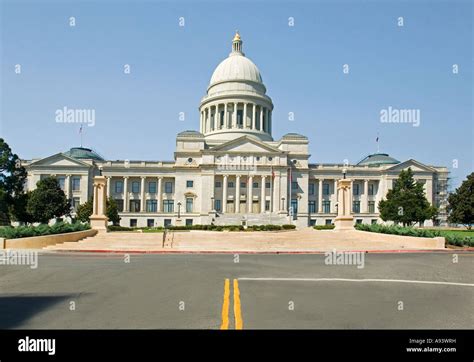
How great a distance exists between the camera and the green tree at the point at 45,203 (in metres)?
59.4

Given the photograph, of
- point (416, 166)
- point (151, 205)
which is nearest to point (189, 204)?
point (151, 205)

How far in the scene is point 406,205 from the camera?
56.4 m

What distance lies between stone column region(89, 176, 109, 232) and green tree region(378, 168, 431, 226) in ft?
138

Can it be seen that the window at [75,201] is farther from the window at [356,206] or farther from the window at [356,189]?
the window at [356,189]

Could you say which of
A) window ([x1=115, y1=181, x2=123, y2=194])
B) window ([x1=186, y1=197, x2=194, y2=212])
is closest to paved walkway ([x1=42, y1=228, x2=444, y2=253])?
window ([x1=186, y1=197, x2=194, y2=212])

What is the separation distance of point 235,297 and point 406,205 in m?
54.4

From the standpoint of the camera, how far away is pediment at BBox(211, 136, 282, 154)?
2970 inches

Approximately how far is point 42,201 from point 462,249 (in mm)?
58964

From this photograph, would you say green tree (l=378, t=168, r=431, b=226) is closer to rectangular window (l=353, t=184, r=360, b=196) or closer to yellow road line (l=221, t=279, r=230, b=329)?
rectangular window (l=353, t=184, r=360, b=196)

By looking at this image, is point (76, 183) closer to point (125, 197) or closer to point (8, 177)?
point (125, 197)

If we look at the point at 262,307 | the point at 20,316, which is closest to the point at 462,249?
the point at 262,307

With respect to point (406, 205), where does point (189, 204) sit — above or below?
below

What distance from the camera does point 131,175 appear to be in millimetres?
81688
